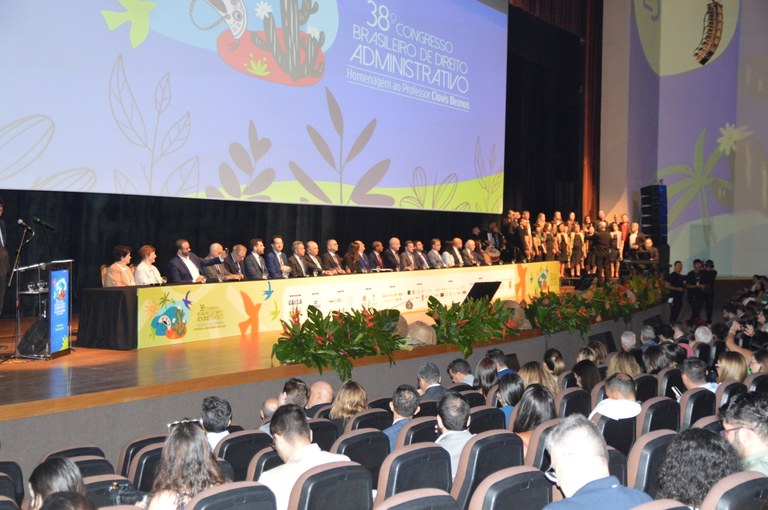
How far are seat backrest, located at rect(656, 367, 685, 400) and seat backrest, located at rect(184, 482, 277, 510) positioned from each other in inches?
148

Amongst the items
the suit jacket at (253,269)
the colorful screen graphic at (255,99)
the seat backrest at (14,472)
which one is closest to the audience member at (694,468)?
the seat backrest at (14,472)

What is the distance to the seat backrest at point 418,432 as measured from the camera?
3.51 m

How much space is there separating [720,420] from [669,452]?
107cm

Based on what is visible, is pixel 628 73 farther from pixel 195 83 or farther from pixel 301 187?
pixel 195 83

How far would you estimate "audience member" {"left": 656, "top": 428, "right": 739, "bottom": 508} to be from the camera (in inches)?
96.9

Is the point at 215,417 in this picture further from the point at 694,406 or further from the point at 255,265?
the point at 255,265

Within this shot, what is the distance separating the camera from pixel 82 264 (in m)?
10.0

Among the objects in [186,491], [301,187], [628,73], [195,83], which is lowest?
[186,491]

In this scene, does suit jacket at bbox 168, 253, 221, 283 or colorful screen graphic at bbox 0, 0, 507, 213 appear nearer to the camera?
colorful screen graphic at bbox 0, 0, 507, 213

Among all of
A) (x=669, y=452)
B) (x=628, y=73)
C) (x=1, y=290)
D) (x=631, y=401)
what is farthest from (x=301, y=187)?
(x=628, y=73)

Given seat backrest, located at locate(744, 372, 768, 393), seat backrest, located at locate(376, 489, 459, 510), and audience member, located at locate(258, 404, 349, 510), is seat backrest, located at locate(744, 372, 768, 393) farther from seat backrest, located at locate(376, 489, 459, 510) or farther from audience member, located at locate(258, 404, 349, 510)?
seat backrest, located at locate(376, 489, 459, 510)

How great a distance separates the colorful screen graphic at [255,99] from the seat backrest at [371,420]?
16.6 ft

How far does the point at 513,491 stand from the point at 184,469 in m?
1.07

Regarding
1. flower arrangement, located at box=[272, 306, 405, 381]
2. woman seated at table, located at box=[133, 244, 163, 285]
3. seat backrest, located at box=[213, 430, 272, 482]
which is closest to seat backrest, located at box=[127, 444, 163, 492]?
seat backrest, located at box=[213, 430, 272, 482]
